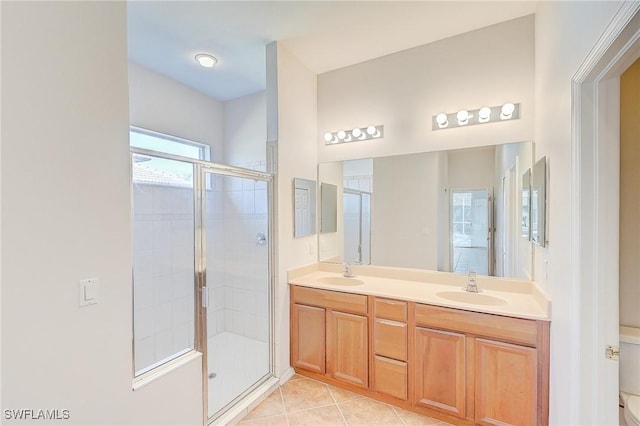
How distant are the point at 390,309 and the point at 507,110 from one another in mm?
1731

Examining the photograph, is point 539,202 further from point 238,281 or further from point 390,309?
point 238,281

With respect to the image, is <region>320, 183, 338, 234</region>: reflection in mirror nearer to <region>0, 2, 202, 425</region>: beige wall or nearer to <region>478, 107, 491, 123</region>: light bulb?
<region>478, 107, 491, 123</region>: light bulb

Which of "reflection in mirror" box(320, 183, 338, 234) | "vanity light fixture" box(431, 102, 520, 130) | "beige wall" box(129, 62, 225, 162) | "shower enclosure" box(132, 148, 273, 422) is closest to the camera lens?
"shower enclosure" box(132, 148, 273, 422)

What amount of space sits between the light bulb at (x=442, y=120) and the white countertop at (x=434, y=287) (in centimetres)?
125

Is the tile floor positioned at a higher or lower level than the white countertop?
lower

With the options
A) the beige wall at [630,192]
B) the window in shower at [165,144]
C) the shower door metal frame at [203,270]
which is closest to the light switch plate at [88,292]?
the shower door metal frame at [203,270]

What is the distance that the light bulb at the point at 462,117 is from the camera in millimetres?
2324

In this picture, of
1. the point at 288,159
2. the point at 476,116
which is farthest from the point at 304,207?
the point at 476,116

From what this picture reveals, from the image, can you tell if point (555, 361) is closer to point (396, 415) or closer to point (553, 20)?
point (396, 415)

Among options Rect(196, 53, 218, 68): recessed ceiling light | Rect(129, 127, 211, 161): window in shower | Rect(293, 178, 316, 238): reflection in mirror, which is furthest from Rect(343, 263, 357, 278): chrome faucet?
Rect(196, 53, 218, 68): recessed ceiling light

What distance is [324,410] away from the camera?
213 centimetres

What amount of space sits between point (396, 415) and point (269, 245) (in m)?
1.61

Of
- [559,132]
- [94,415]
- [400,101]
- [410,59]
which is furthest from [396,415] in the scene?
[410,59]

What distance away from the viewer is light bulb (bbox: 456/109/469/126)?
A: 7.63 ft
